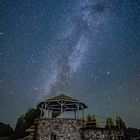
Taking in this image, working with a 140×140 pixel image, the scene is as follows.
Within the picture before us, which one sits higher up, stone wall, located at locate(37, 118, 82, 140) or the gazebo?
the gazebo

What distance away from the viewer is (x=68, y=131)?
83.5 ft

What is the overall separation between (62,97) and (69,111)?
11.4 ft

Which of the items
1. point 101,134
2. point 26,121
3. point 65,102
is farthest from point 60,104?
point 26,121

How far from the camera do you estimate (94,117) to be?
1086 inches

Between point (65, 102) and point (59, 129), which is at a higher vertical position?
point (65, 102)

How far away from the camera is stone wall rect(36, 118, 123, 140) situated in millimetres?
25188

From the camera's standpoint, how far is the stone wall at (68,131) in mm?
25188

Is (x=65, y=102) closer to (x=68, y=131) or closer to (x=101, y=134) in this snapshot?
(x=68, y=131)

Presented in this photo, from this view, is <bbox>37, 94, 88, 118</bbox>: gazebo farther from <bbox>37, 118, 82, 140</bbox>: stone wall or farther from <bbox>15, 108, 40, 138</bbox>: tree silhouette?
<bbox>15, 108, 40, 138</bbox>: tree silhouette

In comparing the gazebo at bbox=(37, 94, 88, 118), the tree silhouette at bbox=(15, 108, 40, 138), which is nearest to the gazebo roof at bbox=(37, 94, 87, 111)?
the gazebo at bbox=(37, 94, 88, 118)

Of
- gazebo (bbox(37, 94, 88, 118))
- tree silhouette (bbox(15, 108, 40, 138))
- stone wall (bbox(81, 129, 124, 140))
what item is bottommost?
stone wall (bbox(81, 129, 124, 140))

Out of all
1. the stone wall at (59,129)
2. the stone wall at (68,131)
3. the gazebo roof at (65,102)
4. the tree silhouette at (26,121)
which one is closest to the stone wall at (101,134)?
the stone wall at (68,131)

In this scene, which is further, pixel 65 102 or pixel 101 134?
pixel 65 102

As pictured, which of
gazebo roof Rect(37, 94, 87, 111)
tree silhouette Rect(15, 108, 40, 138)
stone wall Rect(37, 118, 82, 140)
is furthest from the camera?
tree silhouette Rect(15, 108, 40, 138)
